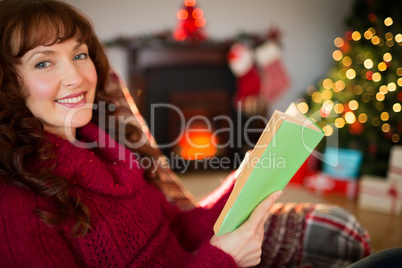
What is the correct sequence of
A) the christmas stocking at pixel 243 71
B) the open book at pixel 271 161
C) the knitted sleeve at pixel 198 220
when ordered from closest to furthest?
1. the open book at pixel 271 161
2. the knitted sleeve at pixel 198 220
3. the christmas stocking at pixel 243 71

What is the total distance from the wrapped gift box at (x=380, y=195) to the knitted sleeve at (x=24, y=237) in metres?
2.39

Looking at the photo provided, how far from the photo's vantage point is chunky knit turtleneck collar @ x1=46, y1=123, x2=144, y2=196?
0.79m

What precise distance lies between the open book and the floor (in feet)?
2.88

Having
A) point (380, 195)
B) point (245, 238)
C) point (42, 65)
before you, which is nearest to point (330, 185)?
point (380, 195)

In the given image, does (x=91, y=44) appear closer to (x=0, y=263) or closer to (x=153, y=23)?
(x=0, y=263)

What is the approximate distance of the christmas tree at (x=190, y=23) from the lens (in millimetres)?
2895

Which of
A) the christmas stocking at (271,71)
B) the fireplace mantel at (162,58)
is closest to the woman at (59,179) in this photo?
the fireplace mantel at (162,58)

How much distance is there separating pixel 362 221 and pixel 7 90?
2.32m

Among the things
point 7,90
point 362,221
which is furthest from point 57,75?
point 362,221

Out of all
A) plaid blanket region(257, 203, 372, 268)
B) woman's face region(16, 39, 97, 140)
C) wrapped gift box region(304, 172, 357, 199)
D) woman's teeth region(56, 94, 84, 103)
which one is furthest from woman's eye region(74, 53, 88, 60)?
wrapped gift box region(304, 172, 357, 199)

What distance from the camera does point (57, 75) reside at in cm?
81

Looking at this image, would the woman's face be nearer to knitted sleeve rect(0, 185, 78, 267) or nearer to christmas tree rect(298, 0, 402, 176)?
knitted sleeve rect(0, 185, 78, 267)

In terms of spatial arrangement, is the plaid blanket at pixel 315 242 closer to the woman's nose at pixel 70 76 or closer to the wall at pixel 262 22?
the woman's nose at pixel 70 76

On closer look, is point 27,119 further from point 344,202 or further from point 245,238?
point 344,202
